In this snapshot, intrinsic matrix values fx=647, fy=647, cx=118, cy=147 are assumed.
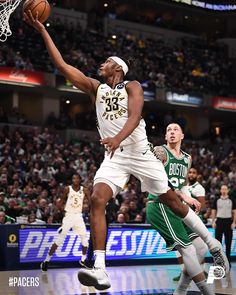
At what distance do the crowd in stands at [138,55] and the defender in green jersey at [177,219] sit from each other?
17509mm

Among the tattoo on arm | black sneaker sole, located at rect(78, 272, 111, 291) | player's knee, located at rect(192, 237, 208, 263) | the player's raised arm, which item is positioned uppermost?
the player's raised arm

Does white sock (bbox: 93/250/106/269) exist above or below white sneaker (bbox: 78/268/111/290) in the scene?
above

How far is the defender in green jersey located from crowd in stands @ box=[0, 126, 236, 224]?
6324 mm

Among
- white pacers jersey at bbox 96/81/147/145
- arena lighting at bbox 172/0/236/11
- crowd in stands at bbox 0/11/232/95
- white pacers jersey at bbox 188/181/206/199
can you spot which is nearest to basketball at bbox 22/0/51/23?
white pacers jersey at bbox 96/81/147/145

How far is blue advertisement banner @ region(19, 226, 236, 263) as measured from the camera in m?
13.6

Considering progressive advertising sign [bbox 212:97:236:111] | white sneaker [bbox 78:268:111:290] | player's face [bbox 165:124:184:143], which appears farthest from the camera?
progressive advertising sign [bbox 212:97:236:111]

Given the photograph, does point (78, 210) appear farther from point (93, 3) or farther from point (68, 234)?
point (93, 3)

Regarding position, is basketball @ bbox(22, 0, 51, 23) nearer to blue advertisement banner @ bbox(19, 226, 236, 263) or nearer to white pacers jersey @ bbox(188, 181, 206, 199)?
white pacers jersey @ bbox(188, 181, 206, 199)

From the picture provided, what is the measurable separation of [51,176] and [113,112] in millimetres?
13666

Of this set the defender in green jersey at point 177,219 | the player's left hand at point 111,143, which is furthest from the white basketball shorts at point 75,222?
the player's left hand at point 111,143

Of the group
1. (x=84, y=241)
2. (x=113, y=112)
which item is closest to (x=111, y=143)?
(x=113, y=112)

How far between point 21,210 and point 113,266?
9.12 feet

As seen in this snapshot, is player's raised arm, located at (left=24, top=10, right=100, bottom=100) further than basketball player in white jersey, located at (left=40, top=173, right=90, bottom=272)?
No

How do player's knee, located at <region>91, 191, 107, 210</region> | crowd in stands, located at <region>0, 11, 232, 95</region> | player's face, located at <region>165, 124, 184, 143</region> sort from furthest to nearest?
crowd in stands, located at <region>0, 11, 232, 95</region> < player's face, located at <region>165, 124, 184, 143</region> < player's knee, located at <region>91, 191, 107, 210</region>
